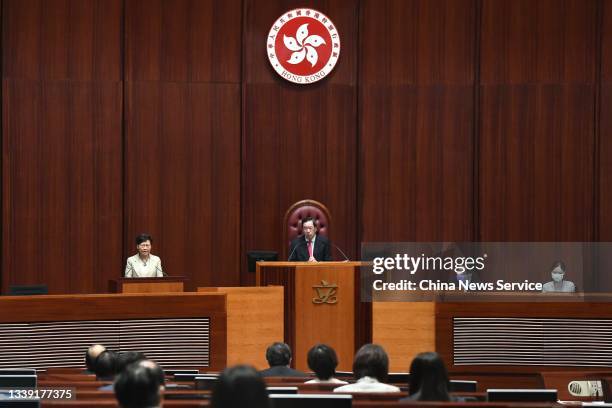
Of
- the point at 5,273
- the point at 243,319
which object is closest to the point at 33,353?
the point at 243,319

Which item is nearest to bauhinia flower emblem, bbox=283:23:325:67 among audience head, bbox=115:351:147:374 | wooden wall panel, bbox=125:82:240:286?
wooden wall panel, bbox=125:82:240:286

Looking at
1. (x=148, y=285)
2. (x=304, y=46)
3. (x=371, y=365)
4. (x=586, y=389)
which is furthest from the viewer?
(x=304, y=46)

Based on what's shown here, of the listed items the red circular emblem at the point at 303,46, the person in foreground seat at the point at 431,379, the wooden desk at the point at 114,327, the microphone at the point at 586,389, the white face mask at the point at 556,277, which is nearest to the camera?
the person in foreground seat at the point at 431,379

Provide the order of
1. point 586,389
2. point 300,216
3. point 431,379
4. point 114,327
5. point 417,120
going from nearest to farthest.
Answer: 1. point 431,379
2. point 586,389
3. point 114,327
4. point 300,216
5. point 417,120

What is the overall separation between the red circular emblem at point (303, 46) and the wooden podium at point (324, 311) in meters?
3.37

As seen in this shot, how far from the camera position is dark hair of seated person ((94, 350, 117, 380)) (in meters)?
4.86

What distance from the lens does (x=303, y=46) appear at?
430 inches

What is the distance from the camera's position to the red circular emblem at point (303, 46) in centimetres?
1088

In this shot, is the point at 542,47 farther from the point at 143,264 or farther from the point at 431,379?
the point at 431,379

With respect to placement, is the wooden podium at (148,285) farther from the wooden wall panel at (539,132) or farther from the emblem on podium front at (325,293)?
the wooden wall panel at (539,132)

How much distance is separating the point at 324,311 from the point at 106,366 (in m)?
3.34

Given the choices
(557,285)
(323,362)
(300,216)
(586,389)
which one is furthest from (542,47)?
(323,362)

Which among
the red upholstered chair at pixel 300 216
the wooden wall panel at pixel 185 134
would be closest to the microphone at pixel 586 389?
the red upholstered chair at pixel 300 216

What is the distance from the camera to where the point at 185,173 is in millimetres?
10750
